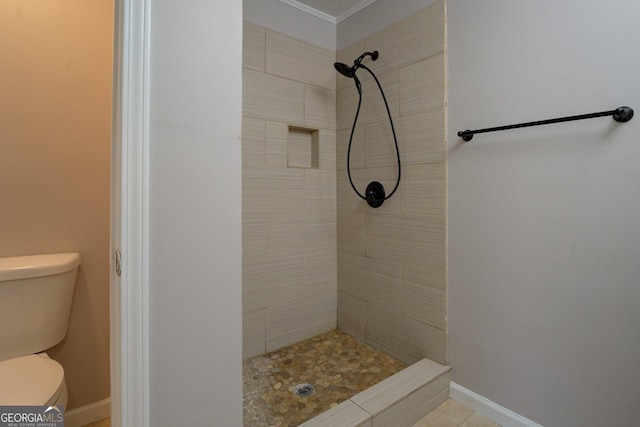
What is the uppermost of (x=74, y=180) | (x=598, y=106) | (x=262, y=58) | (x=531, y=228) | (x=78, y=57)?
(x=262, y=58)

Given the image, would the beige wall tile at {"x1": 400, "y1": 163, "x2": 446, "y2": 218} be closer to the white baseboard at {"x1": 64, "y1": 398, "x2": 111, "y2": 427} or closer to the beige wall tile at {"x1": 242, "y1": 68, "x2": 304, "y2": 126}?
the beige wall tile at {"x1": 242, "y1": 68, "x2": 304, "y2": 126}

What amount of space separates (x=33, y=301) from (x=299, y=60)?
1.87m

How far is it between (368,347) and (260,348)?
27.2 inches

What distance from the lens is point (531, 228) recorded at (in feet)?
4.24

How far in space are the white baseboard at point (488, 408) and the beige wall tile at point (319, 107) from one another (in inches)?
67.9

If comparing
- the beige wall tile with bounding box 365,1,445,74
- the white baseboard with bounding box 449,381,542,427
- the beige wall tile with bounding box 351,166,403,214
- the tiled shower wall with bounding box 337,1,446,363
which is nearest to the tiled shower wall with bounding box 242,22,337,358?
the tiled shower wall with bounding box 337,1,446,363

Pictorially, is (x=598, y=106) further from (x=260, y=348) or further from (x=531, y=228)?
(x=260, y=348)

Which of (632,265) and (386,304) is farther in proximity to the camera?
(386,304)

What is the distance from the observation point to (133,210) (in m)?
0.67

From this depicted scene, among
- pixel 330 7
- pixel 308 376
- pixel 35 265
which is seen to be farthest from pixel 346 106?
pixel 35 265

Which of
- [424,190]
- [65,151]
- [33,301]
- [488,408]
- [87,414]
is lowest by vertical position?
[87,414]

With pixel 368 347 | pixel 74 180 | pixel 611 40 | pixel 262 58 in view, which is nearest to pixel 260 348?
pixel 368 347

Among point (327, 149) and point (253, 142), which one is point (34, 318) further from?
point (327, 149)

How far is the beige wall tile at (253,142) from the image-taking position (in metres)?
1.79
